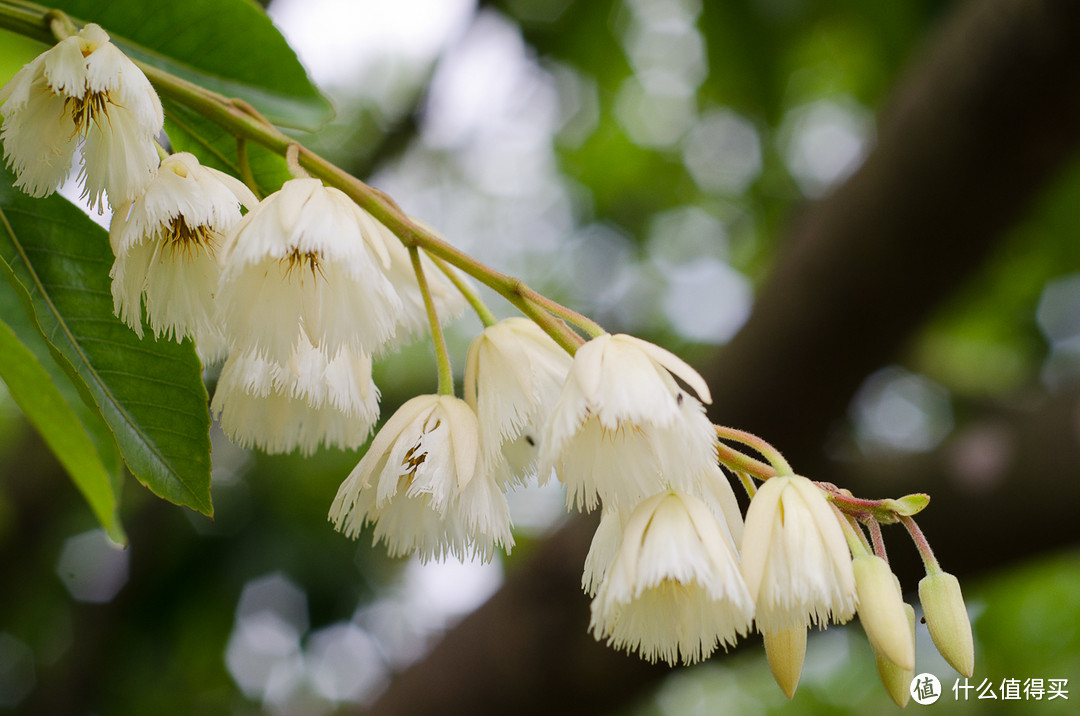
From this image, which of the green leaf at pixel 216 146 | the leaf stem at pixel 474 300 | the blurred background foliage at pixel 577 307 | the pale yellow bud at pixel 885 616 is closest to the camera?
the pale yellow bud at pixel 885 616

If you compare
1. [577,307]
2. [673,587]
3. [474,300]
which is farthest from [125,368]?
[577,307]

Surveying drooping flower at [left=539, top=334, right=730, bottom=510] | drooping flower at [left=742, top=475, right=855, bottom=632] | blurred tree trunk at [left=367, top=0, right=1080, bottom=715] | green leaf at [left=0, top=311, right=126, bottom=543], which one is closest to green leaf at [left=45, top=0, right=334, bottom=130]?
green leaf at [left=0, top=311, right=126, bottom=543]

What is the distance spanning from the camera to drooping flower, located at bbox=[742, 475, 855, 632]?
0.74 m

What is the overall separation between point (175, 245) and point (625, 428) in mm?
484

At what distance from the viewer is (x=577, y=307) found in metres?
5.78

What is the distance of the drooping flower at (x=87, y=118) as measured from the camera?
823 mm

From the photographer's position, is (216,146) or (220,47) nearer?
(216,146)

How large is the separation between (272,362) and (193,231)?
164mm

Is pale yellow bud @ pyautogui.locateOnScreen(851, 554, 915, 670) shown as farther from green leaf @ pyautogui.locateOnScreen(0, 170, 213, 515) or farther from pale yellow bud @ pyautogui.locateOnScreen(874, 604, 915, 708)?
green leaf @ pyautogui.locateOnScreen(0, 170, 213, 515)

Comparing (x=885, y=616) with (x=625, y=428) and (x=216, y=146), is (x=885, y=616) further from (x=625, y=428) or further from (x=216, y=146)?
(x=216, y=146)

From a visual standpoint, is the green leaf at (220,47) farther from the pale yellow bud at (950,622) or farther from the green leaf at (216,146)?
the pale yellow bud at (950,622)

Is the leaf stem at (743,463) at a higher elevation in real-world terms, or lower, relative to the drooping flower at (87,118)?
lower

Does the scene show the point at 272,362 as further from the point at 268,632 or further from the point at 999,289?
the point at 268,632

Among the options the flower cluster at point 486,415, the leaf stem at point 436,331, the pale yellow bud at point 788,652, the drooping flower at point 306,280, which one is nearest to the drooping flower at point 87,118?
the flower cluster at point 486,415
